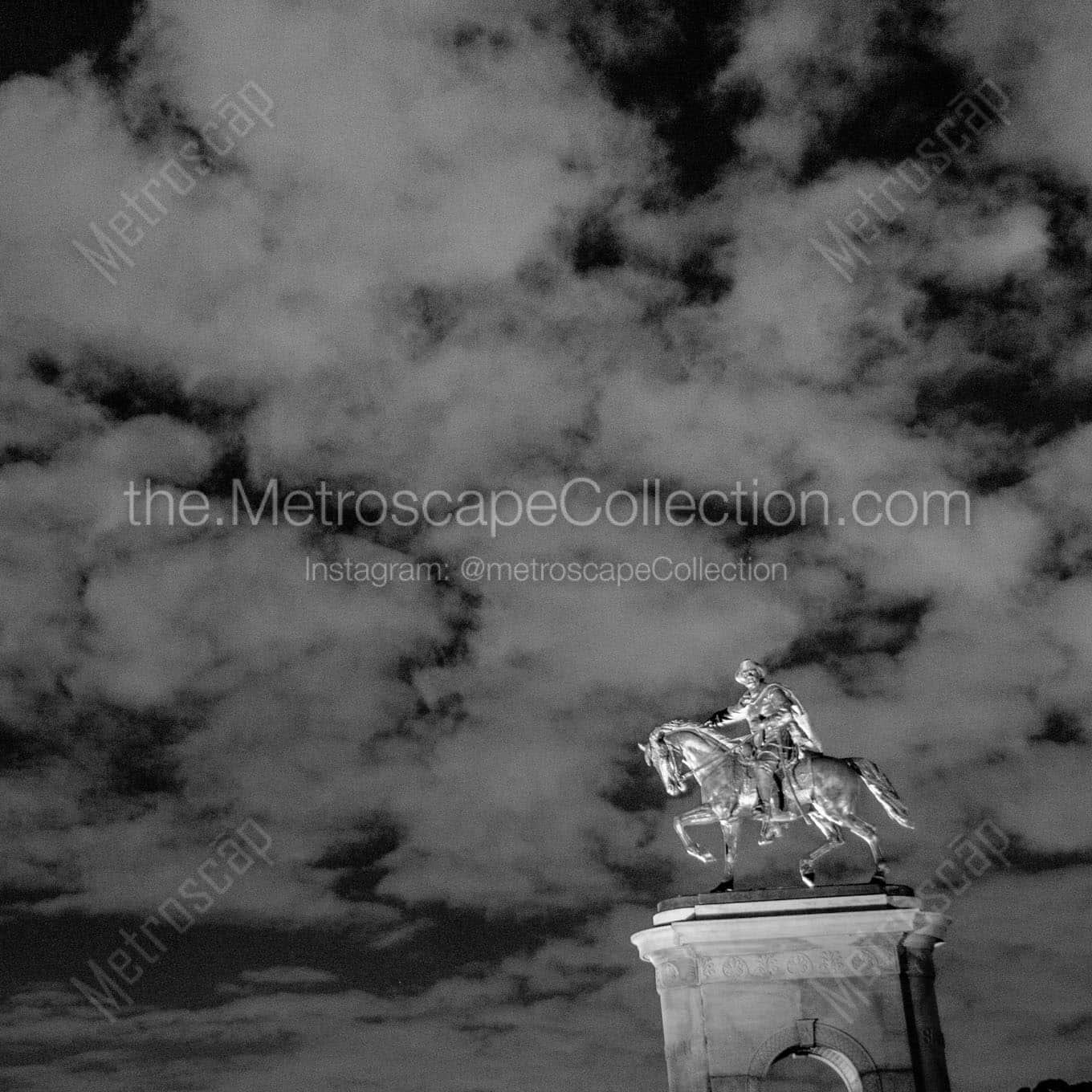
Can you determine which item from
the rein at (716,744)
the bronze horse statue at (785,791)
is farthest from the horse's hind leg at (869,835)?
the rein at (716,744)

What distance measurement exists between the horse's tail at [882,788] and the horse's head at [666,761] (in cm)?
295

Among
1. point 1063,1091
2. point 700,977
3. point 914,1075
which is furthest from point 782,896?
point 1063,1091

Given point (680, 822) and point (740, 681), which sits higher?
point (740, 681)

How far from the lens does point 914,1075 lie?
2348 cm

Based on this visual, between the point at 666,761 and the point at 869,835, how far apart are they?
12.1 ft

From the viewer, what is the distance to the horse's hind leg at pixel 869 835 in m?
25.0

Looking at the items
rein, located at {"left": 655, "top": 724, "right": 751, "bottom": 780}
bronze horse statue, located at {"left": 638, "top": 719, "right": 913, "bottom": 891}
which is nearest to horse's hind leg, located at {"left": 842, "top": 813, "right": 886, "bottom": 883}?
bronze horse statue, located at {"left": 638, "top": 719, "right": 913, "bottom": 891}

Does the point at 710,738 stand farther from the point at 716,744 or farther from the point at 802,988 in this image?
the point at 802,988

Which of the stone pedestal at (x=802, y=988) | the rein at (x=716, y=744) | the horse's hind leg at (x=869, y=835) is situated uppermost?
the rein at (x=716, y=744)

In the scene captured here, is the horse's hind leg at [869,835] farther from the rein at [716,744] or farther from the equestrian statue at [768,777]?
the rein at [716,744]

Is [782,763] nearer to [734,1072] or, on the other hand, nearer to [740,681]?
[740,681]

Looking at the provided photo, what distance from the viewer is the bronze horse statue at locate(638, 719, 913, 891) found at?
25.1 meters

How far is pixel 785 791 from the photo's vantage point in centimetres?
2531

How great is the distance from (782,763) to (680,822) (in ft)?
6.80
